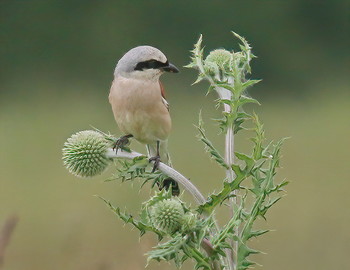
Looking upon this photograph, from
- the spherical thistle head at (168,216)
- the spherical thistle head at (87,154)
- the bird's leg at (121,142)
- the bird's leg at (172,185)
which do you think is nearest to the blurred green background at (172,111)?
the bird's leg at (172,185)

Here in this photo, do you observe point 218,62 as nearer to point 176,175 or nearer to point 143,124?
point 143,124

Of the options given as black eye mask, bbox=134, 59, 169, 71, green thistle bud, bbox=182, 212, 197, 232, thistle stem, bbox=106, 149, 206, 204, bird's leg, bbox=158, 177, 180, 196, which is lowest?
green thistle bud, bbox=182, 212, 197, 232

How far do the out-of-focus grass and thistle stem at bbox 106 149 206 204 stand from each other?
594 millimetres

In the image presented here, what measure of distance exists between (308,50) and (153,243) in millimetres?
11374

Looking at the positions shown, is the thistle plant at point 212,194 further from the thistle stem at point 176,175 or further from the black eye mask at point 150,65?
the black eye mask at point 150,65

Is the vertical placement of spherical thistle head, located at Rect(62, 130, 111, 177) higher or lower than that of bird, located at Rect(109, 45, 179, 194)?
lower

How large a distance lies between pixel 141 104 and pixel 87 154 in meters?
0.56

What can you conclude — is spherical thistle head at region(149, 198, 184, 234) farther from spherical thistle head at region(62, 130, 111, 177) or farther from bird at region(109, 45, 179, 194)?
bird at region(109, 45, 179, 194)

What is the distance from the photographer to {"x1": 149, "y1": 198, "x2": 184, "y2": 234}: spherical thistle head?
3516 millimetres

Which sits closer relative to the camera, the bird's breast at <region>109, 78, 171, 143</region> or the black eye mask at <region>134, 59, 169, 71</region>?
the black eye mask at <region>134, 59, 169, 71</region>

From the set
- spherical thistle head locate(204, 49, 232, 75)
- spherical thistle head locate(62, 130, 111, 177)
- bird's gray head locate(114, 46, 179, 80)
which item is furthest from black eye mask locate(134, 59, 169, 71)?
spherical thistle head locate(62, 130, 111, 177)

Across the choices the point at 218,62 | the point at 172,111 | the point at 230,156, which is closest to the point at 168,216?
the point at 230,156

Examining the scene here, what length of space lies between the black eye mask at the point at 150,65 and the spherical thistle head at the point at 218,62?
0.56 feet

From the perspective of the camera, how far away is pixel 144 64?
415 centimetres
